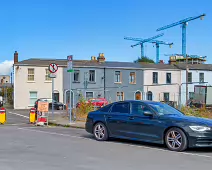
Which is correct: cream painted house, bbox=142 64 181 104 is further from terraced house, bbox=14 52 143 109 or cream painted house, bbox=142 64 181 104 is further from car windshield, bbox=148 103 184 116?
car windshield, bbox=148 103 184 116

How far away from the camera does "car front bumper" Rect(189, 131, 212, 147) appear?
8.80 meters

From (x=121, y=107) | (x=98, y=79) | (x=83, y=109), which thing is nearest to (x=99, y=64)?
(x=98, y=79)

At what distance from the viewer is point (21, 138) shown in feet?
38.2

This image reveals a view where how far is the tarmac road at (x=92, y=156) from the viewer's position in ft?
23.6

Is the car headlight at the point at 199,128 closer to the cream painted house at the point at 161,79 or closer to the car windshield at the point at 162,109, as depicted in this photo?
the car windshield at the point at 162,109

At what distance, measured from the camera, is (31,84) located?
41969 mm

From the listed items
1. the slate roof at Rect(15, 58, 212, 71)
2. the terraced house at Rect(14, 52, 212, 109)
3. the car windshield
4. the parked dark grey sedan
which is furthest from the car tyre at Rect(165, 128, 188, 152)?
the slate roof at Rect(15, 58, 212, 71)

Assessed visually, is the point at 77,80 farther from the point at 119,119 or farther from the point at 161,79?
the point at 119,119

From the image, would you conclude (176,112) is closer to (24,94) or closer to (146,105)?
(146,105)

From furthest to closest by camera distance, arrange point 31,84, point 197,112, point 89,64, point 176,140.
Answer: point 89,64 < point 31,84 < point 197,112 < point 176,140

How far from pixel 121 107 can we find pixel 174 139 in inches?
92.6

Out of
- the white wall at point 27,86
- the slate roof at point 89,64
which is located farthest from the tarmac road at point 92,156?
the slate roof at point 89,64

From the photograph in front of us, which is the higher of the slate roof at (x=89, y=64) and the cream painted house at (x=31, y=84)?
the slate roof at (x=89, y=64)

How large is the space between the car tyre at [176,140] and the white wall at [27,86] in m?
34.2
